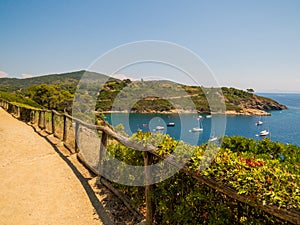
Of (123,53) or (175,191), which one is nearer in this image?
(175,191)

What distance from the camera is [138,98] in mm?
8844

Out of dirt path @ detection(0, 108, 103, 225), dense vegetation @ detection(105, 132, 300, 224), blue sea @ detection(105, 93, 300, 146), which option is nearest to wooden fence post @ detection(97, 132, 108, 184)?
dirt path @ detection(0, 108, 103, 225)

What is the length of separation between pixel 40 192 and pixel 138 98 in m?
5.33

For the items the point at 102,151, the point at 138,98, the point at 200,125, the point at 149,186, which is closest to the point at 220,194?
the point at 149,186

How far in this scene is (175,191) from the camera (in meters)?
2.58

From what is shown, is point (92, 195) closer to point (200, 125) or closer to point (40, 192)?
point (40, 192)

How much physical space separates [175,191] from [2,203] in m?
3.16

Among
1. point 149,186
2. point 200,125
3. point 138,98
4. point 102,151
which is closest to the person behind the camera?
point 149,186

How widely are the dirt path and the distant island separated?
2.52 meters

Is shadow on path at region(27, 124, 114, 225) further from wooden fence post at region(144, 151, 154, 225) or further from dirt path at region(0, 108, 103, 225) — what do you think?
wooden fence post at region(144, 151, 154, 225)

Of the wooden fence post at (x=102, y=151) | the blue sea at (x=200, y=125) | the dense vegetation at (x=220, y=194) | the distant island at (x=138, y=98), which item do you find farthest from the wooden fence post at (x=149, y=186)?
the distant island at (x=138, y=98)

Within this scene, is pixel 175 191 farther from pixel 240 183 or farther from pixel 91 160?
pixel 91 160

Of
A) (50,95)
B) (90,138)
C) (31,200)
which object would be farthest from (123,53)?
(50,95)

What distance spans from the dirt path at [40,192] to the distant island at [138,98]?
2515 millimetres
